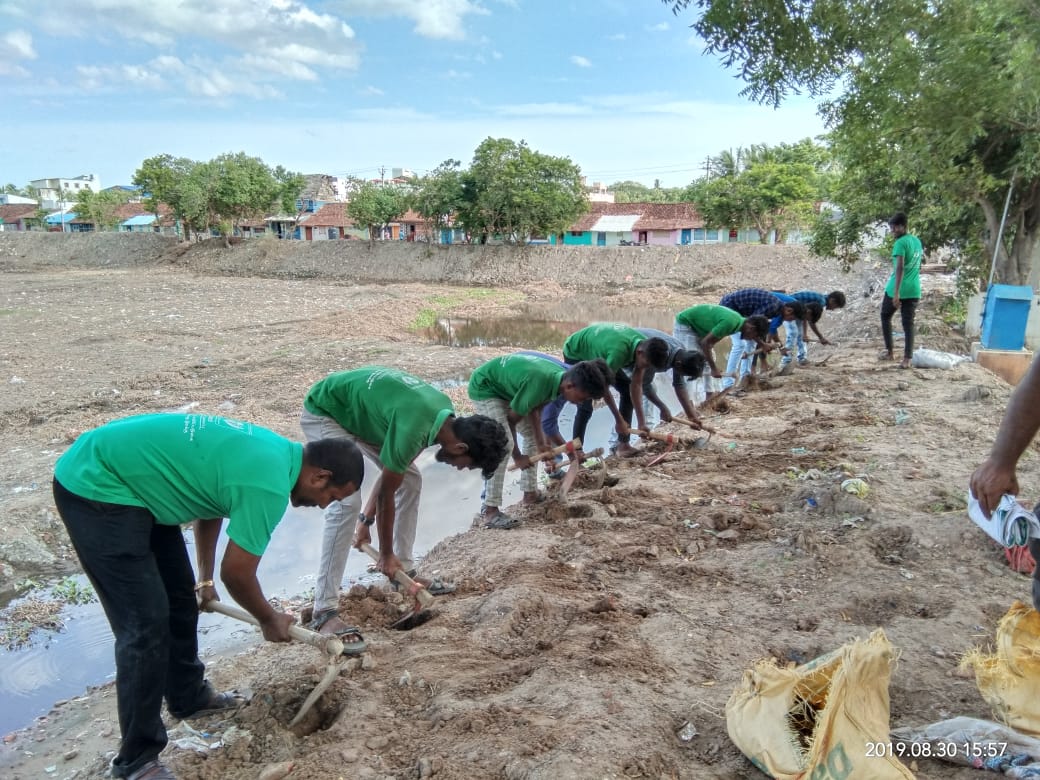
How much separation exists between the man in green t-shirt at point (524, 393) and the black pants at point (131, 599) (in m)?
2.52

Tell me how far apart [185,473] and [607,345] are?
4.20 m

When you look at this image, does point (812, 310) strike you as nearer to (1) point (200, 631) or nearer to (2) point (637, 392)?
(2) point (637, 392)

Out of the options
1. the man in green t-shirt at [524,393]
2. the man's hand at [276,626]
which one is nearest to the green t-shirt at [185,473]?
the man's hand at [276,626]

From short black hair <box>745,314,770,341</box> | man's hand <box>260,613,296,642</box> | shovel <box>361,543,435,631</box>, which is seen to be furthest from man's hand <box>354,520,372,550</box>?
short black hair <box>745,314,770,341</box>

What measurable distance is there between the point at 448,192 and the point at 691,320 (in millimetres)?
26795

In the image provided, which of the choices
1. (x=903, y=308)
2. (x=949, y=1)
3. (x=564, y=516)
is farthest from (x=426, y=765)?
(x=903, y=308)

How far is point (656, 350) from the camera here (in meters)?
5.91

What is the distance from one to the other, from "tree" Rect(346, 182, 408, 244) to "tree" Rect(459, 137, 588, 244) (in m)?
6.01

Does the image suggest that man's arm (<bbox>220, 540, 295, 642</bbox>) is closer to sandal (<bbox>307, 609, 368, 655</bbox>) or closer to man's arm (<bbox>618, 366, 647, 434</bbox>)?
sandal (<bbox>307, 609, 368, 655</bbox>)

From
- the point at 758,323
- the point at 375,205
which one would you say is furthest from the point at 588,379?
the point at 375,205

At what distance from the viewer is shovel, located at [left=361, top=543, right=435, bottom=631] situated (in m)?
3.73

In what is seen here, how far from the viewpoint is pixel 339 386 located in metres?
3.76

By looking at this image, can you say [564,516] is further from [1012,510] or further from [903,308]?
[903,308]

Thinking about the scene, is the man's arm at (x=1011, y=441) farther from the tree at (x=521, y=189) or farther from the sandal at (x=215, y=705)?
the tree at (x=521, y=189)
